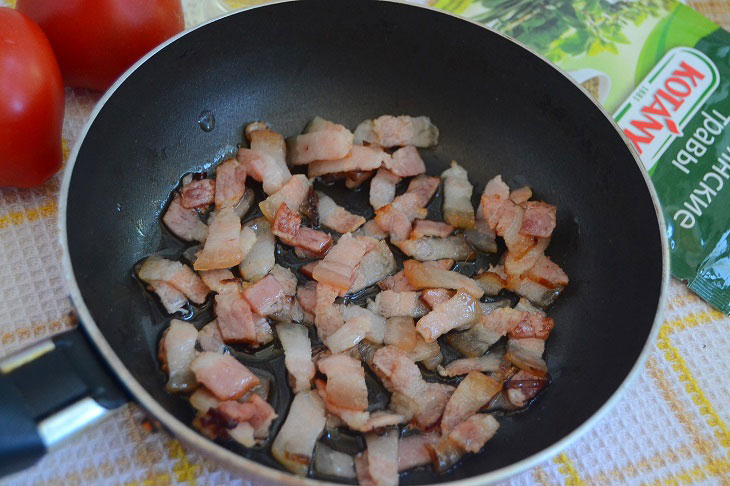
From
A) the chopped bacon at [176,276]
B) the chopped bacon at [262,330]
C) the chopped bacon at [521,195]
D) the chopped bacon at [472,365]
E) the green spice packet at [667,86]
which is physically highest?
the green spice packet at [667,86]

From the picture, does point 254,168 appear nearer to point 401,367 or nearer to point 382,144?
point 382,144

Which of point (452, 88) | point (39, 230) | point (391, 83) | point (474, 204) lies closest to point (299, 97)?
point (391, 83)

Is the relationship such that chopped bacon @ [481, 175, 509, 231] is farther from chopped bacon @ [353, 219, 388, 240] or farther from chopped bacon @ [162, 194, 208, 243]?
chopped bacon @ [162, 194, 208, 243]

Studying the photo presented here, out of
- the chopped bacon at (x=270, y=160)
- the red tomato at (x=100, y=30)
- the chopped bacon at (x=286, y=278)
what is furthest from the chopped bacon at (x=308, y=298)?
the red tomato at (x=100, y=30)

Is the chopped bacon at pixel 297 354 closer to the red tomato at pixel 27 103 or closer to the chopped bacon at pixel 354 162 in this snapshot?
the chopped bacon at pixel 354 162

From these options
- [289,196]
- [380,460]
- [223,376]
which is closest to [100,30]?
[289,196]
